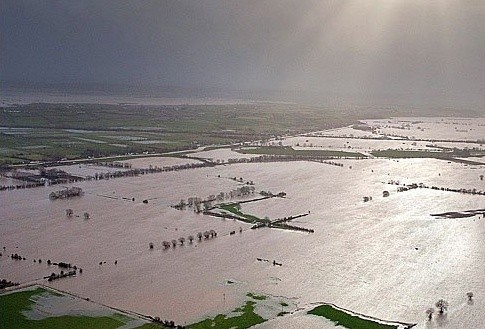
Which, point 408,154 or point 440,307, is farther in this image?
point 408,154

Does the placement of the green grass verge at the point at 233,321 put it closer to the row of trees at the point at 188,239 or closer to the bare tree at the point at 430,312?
the bare tree at the point at 430,312

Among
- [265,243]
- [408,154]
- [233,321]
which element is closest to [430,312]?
[233,321]

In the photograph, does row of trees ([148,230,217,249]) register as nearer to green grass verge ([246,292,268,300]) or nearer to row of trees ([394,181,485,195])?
green grass verge ([246,292,268,300])

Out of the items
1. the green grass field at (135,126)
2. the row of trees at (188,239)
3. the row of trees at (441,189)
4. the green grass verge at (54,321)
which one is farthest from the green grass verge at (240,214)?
the green grass field at (135,126)

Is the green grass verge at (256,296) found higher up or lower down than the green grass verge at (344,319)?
higher up

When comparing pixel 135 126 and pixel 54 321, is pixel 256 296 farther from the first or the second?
pixel 135 126

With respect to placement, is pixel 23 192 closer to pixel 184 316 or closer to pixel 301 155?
pixel 184 316
